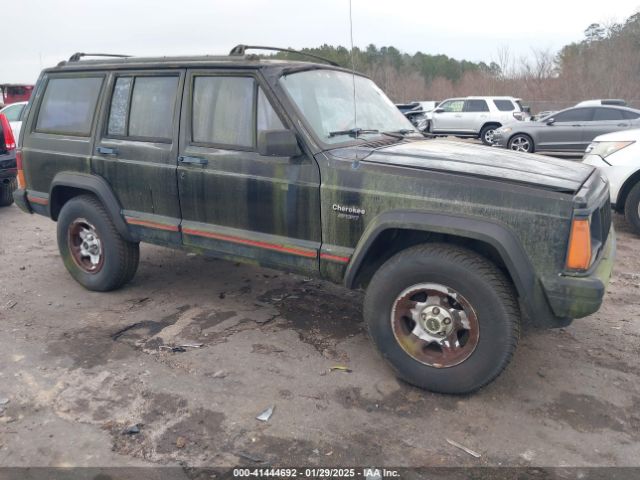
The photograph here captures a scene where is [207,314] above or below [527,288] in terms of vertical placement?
below

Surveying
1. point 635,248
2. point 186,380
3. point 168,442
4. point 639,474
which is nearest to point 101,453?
point 168,442

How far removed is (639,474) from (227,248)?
2.84 metres

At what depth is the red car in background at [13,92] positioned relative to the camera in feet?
92.1

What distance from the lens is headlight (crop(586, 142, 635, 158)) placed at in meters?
6.74

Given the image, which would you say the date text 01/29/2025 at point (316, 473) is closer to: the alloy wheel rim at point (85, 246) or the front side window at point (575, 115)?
the alloy wheel rim at point (85, 246)

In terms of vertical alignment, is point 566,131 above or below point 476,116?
below

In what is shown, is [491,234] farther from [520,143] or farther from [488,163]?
[520,143]

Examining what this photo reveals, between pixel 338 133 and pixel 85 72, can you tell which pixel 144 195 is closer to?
pixel 85 72

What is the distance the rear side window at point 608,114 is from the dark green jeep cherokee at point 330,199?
11269mm

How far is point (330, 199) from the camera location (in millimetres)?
3502

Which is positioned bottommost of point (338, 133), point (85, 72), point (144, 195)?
point (144, 195)

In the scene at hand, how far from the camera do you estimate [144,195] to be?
14.5 feet

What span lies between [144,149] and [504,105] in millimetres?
17082

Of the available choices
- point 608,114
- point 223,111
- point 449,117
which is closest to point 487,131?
point 449,117
